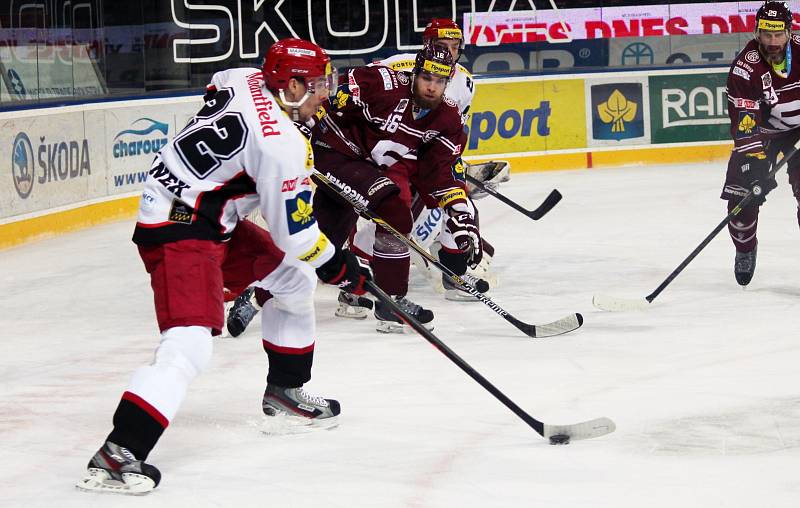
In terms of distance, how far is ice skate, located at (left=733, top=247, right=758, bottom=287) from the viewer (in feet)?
19.1

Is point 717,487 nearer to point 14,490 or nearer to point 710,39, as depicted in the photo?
point 14,490

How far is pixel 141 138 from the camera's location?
8.46 meters

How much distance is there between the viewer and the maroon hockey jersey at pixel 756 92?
5.65 meters

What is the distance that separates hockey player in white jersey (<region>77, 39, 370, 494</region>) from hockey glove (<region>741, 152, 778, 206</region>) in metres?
2.76

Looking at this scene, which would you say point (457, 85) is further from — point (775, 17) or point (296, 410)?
point (296, 410)

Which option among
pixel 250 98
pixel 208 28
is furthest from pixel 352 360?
pixel 208 28

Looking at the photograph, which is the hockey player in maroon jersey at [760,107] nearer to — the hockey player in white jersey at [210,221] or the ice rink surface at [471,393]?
the ice rink surface at [471,393]

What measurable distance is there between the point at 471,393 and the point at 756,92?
2304 mm

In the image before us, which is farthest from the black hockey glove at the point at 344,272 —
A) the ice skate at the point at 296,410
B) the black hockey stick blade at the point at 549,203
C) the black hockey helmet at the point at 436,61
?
the black hockey stick blade at the point at 549,203

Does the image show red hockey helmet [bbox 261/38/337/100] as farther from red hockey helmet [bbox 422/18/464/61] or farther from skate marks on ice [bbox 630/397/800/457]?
red hockey helmet [bbox 422/18/464/61]

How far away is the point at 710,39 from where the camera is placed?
11.2 m

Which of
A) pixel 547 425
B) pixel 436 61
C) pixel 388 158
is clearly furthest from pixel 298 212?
pixel 388 158

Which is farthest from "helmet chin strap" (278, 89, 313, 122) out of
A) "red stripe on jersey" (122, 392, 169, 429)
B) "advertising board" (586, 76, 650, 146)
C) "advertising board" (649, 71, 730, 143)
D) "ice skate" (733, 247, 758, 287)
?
"advertising board" (649, 71, 730, 143)

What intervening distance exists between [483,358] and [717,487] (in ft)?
5.20
